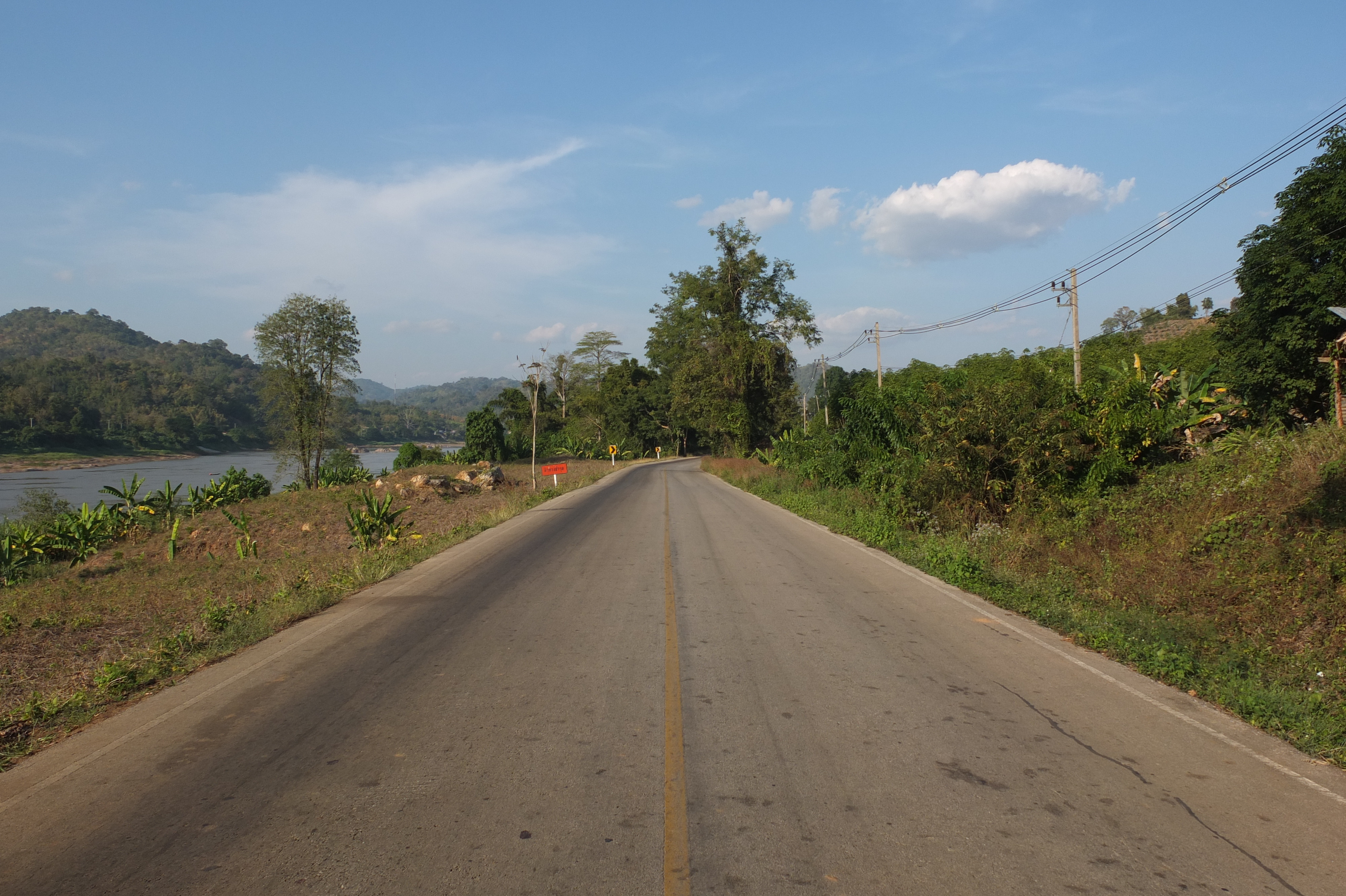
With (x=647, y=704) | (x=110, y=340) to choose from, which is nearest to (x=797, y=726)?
(x=647, y=704)

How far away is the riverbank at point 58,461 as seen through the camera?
7381 centimetres

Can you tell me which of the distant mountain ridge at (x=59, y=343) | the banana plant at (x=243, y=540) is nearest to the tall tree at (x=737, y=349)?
the banana plant at (x=243, y=540)

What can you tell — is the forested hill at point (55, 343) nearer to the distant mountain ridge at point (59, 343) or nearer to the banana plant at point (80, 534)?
the distant mountain ridge at point (59, 343)

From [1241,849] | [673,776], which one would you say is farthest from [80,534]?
[1241,849]

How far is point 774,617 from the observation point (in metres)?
8.70

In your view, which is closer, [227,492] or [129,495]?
[129,495]

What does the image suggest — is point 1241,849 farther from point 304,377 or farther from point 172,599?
point 304,377

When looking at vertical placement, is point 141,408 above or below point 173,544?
above

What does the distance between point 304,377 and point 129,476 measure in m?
33.7

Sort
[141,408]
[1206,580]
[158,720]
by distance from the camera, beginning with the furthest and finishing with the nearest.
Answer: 1. [141,408]
2. [1206,580]
3. [158,720]

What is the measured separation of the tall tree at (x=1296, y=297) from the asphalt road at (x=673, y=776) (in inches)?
794

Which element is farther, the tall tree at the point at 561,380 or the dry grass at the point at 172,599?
the tall tree at the point at 561,380

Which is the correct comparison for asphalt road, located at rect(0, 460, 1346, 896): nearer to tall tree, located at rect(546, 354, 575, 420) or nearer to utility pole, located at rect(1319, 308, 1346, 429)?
utility pole, located at rect(1319, 308, 1346, 429)

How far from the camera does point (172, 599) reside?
1362 centimetres
